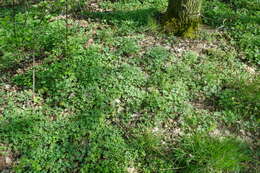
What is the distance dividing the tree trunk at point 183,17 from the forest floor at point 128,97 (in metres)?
0.22

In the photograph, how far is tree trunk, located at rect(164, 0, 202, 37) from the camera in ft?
15.9

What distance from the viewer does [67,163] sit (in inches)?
115

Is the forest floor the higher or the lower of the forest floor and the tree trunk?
the lower

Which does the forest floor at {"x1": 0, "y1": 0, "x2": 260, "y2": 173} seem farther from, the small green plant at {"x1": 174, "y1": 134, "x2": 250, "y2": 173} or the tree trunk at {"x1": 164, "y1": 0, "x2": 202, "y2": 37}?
the tree trunk at {"x1": 164, "y1": 0, "x2": 202, "y2": 37}

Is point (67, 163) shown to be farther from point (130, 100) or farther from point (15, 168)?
point (130, 100)

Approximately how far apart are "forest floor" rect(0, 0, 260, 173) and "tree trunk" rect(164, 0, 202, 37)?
8.7 inches

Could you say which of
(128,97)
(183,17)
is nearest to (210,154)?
(128,97)

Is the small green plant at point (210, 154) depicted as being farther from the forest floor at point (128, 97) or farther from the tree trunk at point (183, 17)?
the tree trunk at point (183, 17)

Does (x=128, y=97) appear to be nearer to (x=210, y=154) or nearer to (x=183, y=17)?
(x=210, y=154)

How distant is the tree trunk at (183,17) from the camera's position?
4852 mm

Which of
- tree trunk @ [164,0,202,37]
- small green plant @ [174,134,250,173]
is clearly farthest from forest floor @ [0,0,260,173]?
tree trunk @ [164,0,202,37]

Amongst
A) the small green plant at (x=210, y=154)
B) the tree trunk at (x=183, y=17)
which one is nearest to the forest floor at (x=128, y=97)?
the small green plant at (x=210, y=154)

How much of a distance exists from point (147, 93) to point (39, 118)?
5.65ft

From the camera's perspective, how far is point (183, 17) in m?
4.91
